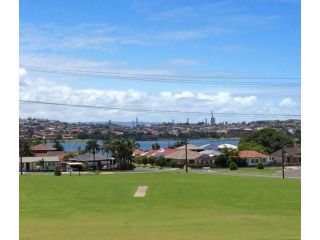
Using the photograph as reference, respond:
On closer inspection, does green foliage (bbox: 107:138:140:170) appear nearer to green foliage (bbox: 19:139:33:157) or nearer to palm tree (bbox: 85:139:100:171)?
palm tree (bbox: 85:139:100:171)

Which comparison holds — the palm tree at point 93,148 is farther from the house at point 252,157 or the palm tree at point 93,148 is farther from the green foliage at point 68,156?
the house at point 252,157

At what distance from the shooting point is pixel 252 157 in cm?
3547

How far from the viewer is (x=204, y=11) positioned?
4.86 meters

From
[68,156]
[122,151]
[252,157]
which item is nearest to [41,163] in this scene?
[68,156]

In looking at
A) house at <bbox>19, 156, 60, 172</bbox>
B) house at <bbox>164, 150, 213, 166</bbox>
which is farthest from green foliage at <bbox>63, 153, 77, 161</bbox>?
house at <bbox>164, 150, 213, 166</bbox>

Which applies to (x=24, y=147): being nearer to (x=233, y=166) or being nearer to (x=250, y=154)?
(x=233, y=166)

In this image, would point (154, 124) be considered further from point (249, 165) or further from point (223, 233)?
point (223, 233)

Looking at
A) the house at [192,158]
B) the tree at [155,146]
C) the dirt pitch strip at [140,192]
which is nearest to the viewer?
the dirt pitch strip at [140,192]

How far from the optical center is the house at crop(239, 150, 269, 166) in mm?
35188

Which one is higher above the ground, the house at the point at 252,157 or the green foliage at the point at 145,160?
the house at the point at 252,157

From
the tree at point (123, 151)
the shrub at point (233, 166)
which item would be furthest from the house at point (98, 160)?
the shrub at point (233, 166)

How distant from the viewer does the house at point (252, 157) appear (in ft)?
115
